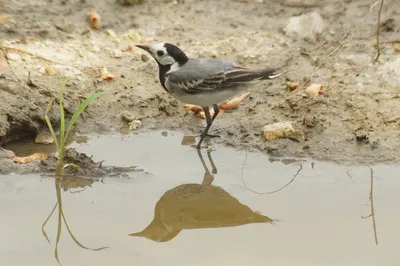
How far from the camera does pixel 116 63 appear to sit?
828cm

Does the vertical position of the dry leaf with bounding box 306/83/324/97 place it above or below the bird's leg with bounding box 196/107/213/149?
above

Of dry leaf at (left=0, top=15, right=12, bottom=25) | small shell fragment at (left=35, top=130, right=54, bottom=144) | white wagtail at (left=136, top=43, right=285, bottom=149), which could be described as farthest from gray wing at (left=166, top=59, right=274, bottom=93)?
dry leaf at (left=0, top=15, right=12, bottom=25)

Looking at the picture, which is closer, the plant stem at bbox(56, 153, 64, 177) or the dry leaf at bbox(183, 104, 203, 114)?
the plant stem at bbox(56, 153, 64, 177)

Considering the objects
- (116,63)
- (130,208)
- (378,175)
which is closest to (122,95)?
(116,63)

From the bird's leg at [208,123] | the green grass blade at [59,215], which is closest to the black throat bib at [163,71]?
the bird's leg at [208,123]

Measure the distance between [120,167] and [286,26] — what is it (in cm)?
311

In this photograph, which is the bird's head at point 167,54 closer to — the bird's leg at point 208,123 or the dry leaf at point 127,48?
the bird's leg at point 208,123

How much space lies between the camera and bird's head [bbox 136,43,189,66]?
288 inches

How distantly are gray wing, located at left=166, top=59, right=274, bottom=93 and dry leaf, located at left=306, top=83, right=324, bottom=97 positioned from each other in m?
0.65

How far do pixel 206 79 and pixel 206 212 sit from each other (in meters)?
1.61

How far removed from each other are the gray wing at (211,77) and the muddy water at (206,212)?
1.91 feet

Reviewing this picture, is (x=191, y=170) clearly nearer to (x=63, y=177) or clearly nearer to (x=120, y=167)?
(x=120, y=167)

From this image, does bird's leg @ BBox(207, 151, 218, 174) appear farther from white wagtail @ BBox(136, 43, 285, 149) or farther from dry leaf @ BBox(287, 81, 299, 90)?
dry leaf @ BBox(287, 81, 299, 90)

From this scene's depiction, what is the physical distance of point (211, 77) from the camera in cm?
716
